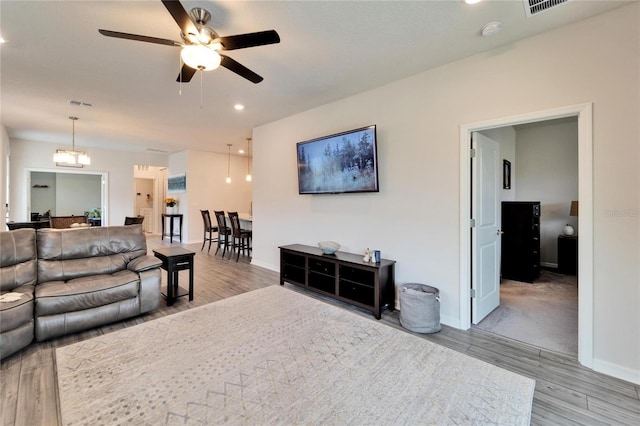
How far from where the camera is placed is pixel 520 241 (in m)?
4.64

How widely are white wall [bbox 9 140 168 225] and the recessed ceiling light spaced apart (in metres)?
9.37

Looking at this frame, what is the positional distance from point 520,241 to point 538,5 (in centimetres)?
371

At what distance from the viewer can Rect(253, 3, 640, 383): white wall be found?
213 centimetres

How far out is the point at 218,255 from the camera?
22.1 feet

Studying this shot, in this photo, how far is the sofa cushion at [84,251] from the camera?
2.94 meters

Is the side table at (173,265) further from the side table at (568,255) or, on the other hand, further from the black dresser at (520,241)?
the side table at (568,255)

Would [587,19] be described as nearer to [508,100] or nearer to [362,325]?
[508,100]

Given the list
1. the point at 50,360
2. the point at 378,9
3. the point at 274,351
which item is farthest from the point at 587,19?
the point at 50,360

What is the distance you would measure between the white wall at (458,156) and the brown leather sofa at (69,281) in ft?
7.90

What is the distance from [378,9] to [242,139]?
5.18m

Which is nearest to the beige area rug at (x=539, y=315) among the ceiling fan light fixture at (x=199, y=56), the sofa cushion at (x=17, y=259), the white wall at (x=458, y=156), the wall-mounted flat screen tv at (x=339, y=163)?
the white wall at (x=458, y=156)

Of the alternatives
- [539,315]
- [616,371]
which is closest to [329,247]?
[539,315]

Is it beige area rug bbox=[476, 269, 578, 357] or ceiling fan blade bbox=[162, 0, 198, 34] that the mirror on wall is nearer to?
ceiling fan blade bbox=[162, 0, 198, 34]

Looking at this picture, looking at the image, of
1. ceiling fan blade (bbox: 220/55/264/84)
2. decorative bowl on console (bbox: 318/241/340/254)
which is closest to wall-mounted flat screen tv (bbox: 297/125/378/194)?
decorative bowl on console (bbox: 318/241/340/254)
